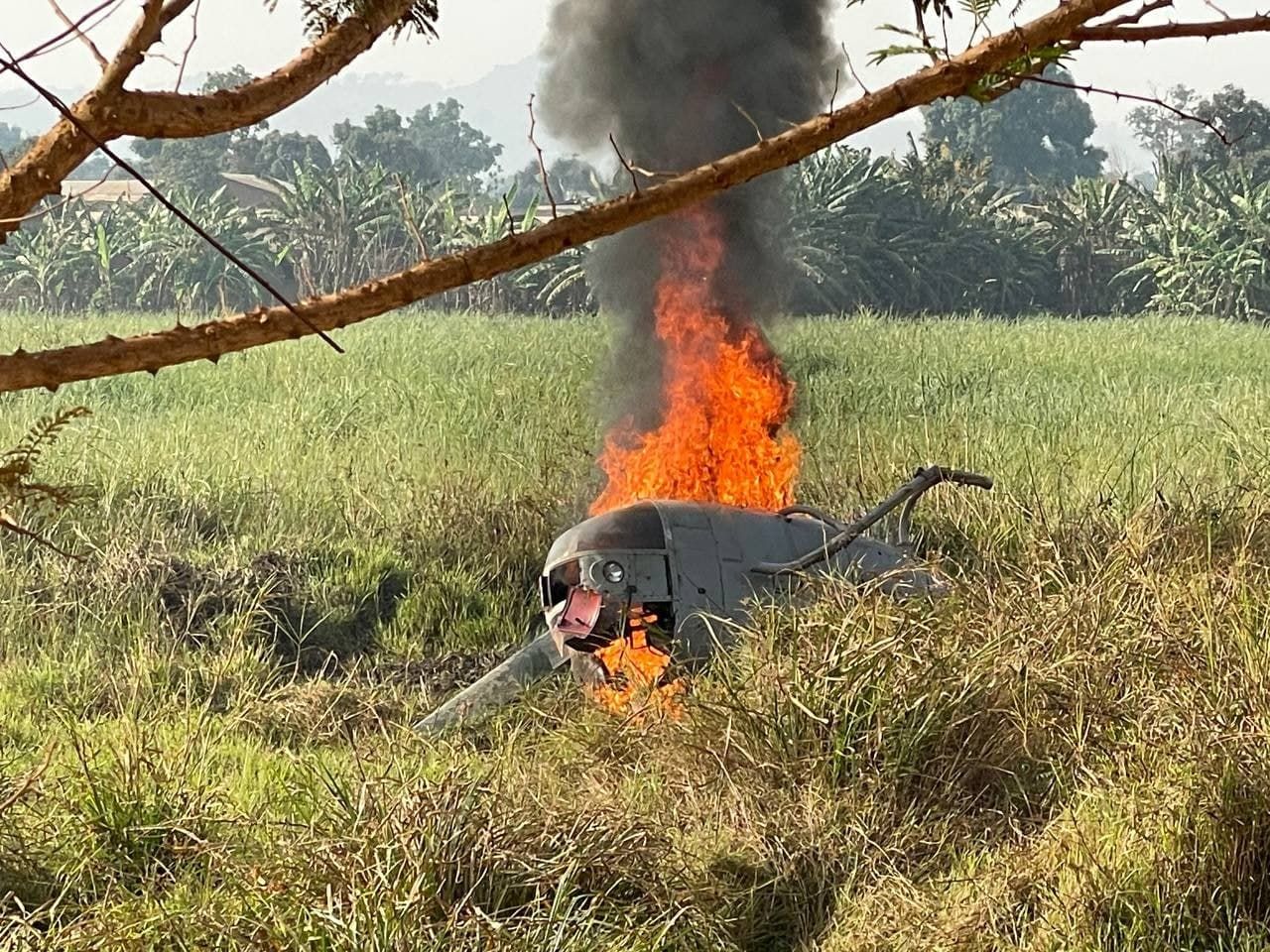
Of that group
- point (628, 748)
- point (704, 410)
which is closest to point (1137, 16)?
point (628, 748)

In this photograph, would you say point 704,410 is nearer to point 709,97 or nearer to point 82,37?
point 709,97

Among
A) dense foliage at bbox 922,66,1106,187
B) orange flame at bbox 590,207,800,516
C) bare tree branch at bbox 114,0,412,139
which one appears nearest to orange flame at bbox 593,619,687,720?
orange flame at bbox 590,207,800,516

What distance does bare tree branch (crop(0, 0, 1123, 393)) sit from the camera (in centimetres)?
185

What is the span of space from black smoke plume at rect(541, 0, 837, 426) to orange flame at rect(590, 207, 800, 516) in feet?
0.49

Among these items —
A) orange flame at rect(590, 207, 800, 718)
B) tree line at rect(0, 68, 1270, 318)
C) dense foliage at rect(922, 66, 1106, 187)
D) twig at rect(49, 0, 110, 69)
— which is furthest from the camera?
dense foliage at rect(922, 66, 1106, 187)

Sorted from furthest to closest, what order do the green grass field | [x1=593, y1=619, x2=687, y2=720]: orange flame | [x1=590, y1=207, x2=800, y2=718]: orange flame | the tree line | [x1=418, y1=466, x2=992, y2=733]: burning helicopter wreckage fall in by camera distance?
the tree line
[x1=590, y1=207, x2=800, y2=718]: orange flame
[x1=418, y1=466, x2=992, y2=733]: burning helicopter wreckage
[x1=593, y1=619, x2=687, y2=720]: orange flame
the green grass field

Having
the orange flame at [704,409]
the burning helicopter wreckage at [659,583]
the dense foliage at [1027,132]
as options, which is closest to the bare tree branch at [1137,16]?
the burning helicopter wreckage at [659,583]

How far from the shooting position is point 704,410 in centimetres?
735

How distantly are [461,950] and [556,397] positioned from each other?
8.57 m

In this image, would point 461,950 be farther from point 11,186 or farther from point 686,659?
point 686,659

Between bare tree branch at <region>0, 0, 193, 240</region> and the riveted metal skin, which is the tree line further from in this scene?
bare tree branch at <region>0, 0, 193, 240</region>

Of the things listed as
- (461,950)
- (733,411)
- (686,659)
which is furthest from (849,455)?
(461,950)

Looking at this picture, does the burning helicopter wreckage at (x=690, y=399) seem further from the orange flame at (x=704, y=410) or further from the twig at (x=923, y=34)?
the twig at (x=923, y=34)

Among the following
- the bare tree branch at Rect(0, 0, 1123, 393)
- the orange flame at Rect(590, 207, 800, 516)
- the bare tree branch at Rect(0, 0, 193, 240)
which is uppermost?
the bare tree branch at Rect(0, 0, 193, 240)
